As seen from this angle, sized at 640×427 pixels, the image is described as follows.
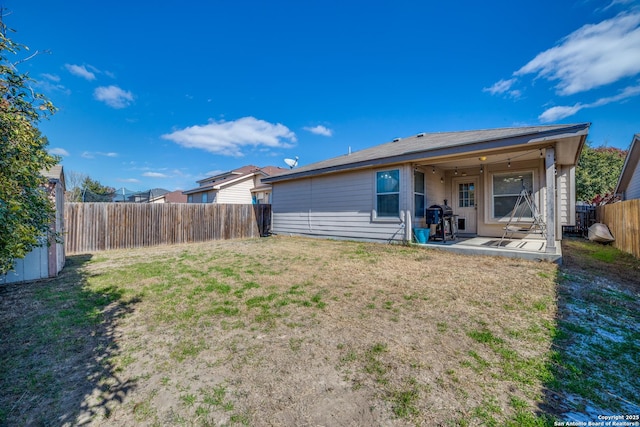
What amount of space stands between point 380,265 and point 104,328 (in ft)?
15.3

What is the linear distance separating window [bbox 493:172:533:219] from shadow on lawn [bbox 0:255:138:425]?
32.2 feet

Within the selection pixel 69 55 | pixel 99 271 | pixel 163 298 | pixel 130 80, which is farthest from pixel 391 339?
pixel 130 80

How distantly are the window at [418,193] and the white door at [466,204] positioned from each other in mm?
2196

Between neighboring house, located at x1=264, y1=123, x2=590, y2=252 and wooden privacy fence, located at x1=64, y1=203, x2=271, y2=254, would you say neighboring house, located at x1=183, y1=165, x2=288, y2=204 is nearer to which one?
wooden privacy fence, located at x1=64, y1=203, x2=271, y2=254

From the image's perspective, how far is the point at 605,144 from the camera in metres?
22.1

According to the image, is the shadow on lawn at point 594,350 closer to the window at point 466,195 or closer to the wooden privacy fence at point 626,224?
the wooden privacy fence at point 626,224

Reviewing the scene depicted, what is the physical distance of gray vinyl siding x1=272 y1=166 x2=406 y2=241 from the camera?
8430 millimetres

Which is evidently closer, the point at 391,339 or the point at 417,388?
the point at 417,388

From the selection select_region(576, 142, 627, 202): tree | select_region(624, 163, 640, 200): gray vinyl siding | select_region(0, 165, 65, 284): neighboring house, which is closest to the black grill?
select_region(624, 163, 640, 200): gray vinyl siding

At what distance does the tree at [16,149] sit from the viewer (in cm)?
213

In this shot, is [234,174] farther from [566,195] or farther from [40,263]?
[566,195]

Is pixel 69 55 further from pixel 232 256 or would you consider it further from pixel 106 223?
pixel 232 256

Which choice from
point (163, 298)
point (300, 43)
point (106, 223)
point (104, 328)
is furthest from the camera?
point (300, 43)

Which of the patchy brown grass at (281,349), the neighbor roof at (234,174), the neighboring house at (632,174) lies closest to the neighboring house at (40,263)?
the patchy brown grass at (281,349)
